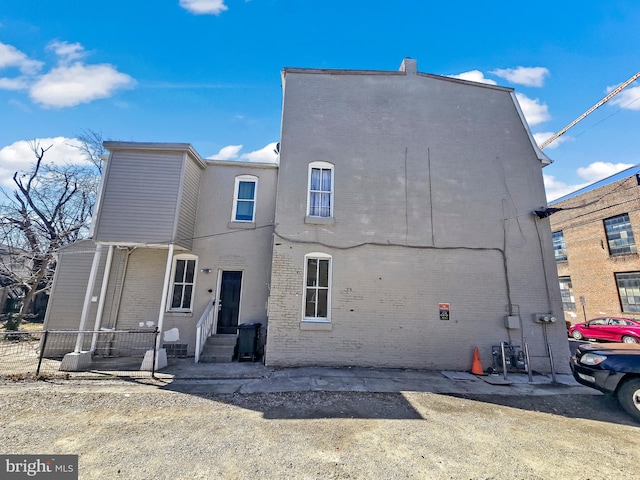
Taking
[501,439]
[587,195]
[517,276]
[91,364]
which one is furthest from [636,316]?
[91,364]

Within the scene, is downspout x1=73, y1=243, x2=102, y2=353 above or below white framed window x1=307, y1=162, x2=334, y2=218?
below

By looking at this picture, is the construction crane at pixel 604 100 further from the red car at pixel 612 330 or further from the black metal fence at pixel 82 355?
the black metal fence at pixel 82 355

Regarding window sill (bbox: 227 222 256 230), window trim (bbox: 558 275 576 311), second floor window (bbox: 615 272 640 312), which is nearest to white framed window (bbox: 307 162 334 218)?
window sill (bbox: 227 222 256 230)

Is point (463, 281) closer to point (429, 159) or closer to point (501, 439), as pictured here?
point (429, 159)

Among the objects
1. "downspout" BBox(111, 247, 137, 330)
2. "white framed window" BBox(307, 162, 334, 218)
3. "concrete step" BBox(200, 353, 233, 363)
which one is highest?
"white framed window" BBox(307, 162, 334, 218)

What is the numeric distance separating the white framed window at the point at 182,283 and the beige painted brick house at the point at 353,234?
0.12ft

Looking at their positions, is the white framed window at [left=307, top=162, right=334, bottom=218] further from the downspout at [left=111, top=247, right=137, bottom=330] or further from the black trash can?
the downspout at [left=111, top=247, right=137, bottom=330]

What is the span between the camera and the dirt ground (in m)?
3.51

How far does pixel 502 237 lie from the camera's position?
9.21m

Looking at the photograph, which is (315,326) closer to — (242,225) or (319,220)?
(319,220)

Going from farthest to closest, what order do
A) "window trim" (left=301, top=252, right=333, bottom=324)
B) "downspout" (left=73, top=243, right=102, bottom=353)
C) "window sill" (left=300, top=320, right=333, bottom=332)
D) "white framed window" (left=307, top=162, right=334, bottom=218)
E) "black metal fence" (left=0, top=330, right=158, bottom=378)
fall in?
"white framed window" (left=307, top=162, right=334, bottom=218) → "window trim" (left=301, top=252, right=333, bottom=324) → "window sill" (left=300, top=320, right=333, bottom=332) → "downspout" (left=73, top=243, right=102, bottom=353) → "black metal fence" (left=0, top=330, right=158, bottom=378)

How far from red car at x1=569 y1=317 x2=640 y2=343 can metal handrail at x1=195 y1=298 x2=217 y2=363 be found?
19479mm

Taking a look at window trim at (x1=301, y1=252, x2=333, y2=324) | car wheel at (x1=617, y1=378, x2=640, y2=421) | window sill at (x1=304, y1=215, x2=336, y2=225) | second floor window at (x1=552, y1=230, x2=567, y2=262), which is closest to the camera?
car wheel at (x1=617, y1=378, x2=640, y2=421)

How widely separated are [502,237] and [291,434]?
28.1 ft
